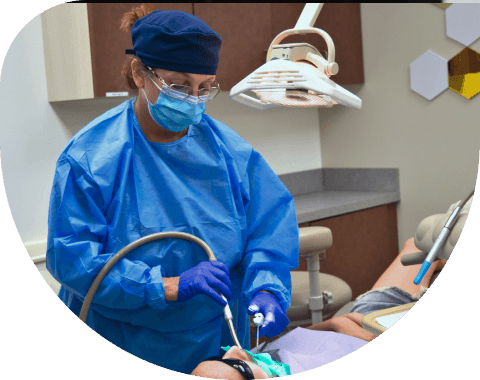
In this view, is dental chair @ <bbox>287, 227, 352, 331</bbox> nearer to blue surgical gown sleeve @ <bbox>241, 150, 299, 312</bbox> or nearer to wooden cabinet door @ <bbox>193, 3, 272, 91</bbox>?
blue surgical gown sleeve @ <bbox>241, 150, 299, 312</bbox>

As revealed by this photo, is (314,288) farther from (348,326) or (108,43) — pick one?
(108,43)

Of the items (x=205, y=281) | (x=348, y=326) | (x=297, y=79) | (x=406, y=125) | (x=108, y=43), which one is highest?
(x=108, y=43)

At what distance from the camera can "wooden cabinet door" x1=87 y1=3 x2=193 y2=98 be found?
1018 millimetres

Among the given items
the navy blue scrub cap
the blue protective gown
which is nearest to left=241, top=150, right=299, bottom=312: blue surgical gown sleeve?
the blue protective gown

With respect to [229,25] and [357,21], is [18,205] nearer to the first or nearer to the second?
[229,25]

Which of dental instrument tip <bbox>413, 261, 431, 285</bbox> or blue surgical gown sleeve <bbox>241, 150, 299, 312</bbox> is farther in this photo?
dental instrument tip <bbox>413, 261, 431, 285</bbox>

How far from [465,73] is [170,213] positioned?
87 cm

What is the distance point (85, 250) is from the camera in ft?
2.38

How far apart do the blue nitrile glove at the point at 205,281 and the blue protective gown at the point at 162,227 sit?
36 millimetres

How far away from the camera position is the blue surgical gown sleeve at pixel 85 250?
2.38 ft

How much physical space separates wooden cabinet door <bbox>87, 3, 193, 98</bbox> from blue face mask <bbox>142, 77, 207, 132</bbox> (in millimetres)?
221

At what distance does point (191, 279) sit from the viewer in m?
0.75

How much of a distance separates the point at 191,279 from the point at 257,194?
234mm

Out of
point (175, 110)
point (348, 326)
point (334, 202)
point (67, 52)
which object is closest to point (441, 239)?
point (348, 326)
